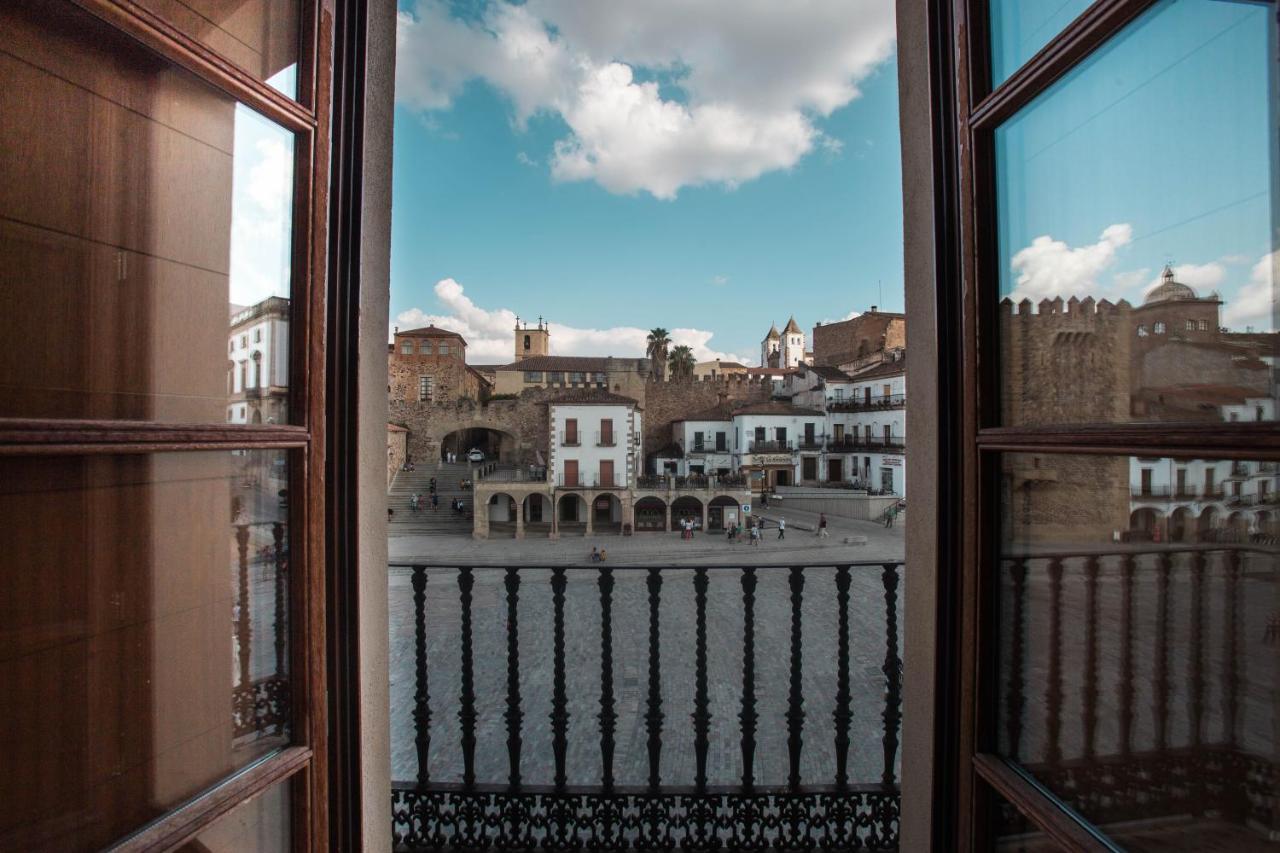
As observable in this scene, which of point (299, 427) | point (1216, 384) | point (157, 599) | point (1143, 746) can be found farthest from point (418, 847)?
point (1216, 384)

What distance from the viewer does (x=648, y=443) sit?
30391mm

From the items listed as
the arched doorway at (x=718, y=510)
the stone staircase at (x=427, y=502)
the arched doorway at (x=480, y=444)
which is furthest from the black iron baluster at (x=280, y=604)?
the arched doorway at (x=480, y=444)

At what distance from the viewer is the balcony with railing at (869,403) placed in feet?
79.6

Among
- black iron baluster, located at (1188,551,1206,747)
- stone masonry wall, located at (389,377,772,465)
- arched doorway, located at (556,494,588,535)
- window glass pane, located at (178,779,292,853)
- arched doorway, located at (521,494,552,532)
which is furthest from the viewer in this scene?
stone masonry wall, located at (389,377,772,465)

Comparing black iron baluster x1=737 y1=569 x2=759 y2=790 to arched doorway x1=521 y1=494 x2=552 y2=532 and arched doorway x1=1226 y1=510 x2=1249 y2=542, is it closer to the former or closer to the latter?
arched doorway x1=1226 y1=510 x2=1249 y2=542

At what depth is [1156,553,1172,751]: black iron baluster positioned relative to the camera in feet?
2.73

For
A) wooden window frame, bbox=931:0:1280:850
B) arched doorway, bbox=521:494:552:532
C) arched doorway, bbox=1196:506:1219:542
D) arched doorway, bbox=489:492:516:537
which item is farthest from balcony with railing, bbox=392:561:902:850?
arched doorway, bbox=521:494:552:532

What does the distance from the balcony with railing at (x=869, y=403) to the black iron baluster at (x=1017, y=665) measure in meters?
24.6

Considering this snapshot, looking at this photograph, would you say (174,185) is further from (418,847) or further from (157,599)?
Answer: (418,847)

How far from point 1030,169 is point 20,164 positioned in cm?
156

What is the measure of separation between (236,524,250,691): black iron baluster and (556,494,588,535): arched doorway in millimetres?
18280

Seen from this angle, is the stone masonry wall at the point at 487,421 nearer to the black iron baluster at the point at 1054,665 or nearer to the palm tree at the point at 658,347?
the palm tree at the point at 658,347

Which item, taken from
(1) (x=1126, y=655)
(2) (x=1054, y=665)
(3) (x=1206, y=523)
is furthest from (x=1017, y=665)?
(3) (x=1206, y=523)

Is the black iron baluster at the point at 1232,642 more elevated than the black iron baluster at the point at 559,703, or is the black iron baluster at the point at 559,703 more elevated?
the black iron baluster at the point at 1232,642
